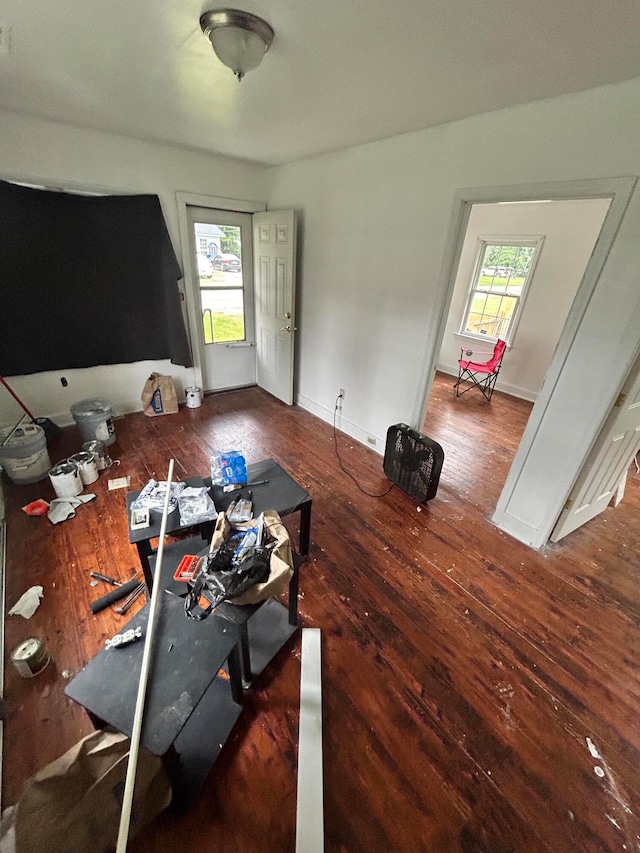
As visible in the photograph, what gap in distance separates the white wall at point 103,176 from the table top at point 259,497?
2.12 meters

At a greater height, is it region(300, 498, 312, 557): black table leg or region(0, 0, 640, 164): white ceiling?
region(0, 0, 640, 164): white ceiling

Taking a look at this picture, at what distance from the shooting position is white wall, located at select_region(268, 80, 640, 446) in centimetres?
158

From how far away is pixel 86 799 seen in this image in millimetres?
881

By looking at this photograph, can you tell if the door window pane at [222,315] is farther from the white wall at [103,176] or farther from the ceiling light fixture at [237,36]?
the ceiling light fixture at [237,36]

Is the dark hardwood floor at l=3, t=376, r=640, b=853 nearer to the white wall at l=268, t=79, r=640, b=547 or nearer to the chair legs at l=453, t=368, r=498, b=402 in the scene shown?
the white wall at l=268, t=79, r=640, b=547

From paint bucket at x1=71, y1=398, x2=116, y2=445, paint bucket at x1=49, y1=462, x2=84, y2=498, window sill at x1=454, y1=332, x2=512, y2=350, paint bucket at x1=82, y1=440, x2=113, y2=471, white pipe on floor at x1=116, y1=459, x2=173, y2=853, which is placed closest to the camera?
white pipe on floor at x1=116, y1=459, x2=173, y2=853

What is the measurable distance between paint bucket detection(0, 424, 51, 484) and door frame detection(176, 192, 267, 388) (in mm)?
1669

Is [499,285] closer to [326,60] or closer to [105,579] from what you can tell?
[326,60]

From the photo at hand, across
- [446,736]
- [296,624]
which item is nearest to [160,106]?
[296,624]

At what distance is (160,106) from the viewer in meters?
2.05

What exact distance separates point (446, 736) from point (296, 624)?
720 mm

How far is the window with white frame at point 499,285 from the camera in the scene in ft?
14.3

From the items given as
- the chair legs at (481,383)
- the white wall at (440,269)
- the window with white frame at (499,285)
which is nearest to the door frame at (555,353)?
the white wall at (440,269)

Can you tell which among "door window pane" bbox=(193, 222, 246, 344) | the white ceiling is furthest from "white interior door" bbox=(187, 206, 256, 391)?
the white ceiling
